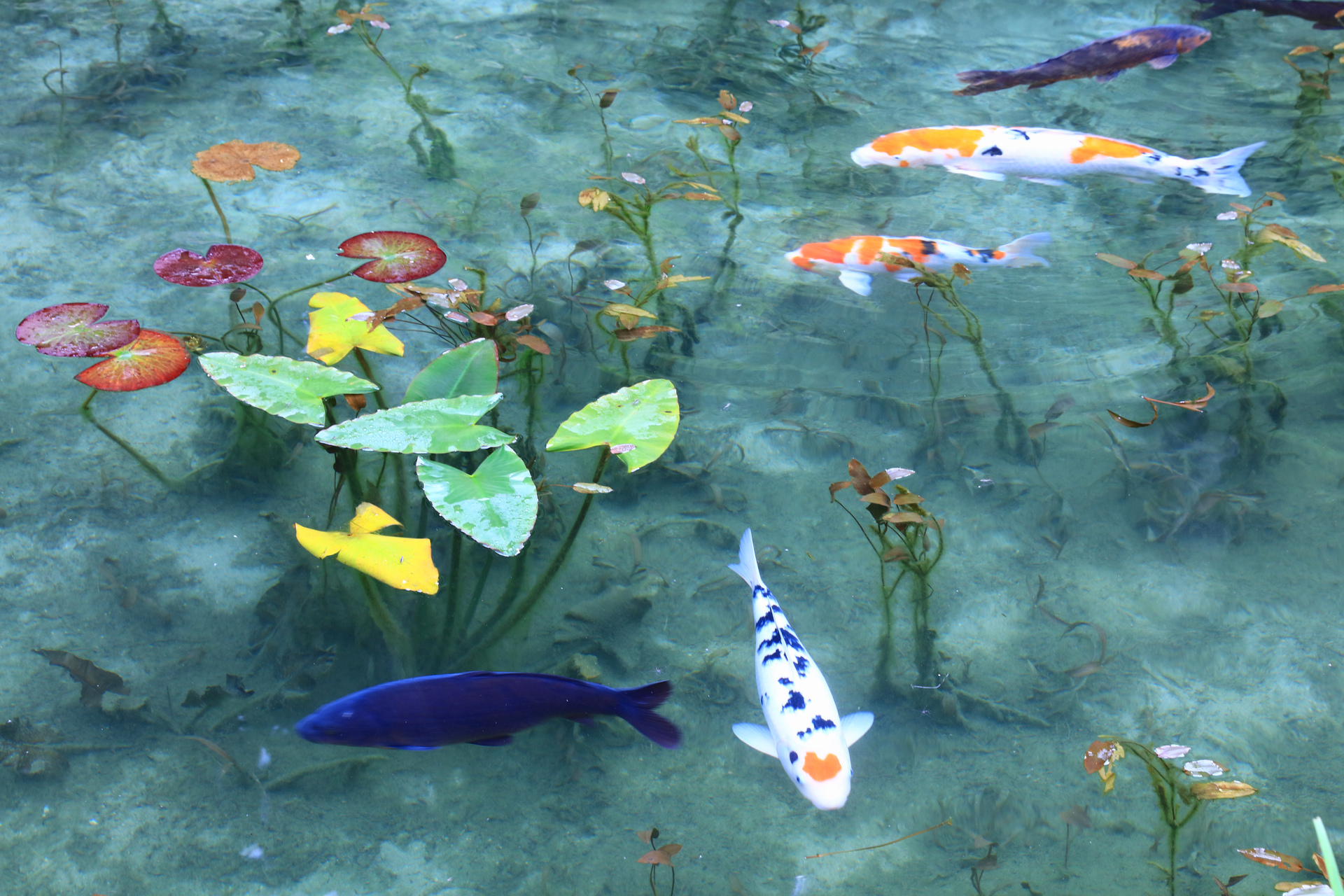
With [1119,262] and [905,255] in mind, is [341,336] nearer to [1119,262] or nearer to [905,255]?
[905,255]

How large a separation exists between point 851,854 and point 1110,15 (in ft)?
17.6

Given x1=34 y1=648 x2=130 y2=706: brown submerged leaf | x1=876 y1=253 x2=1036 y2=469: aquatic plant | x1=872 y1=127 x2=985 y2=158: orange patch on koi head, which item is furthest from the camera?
x1=872 y1=127 x2=985 y2=158: orange patch on koi head

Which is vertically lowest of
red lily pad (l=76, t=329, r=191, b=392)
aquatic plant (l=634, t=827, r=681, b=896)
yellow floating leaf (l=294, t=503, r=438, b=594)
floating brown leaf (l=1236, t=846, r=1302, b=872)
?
aquatic plant (l=634, t=827, r=681, b=896)

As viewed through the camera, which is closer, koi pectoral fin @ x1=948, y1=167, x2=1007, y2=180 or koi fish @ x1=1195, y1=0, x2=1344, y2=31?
koi pectoral fin @ x1=948, y1=167, x2=1007, y2=180

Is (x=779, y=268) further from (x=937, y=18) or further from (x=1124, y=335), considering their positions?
(x=937, y=18)

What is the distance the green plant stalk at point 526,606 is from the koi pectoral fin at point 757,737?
0.66 metres

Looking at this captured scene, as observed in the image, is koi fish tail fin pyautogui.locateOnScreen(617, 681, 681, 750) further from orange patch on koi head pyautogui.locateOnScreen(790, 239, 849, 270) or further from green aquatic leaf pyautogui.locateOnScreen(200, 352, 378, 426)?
orange patch on koi head pyautogui.locateOnScreen(790, 239, 849, 270)

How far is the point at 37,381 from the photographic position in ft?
9.75

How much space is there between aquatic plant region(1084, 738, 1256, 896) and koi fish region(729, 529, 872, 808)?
21.1 inches

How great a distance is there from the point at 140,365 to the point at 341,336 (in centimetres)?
57

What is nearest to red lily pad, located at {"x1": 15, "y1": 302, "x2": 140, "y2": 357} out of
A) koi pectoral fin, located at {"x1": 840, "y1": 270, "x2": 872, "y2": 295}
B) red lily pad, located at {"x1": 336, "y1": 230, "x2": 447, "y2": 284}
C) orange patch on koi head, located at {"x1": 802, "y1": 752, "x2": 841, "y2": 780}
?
red lily pad, located at {"x1": 336, "y1": 230, "x2": 447, "y2": 284}

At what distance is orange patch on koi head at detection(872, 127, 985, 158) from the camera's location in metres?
3.87

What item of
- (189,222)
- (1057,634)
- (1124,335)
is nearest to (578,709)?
(1057,634)

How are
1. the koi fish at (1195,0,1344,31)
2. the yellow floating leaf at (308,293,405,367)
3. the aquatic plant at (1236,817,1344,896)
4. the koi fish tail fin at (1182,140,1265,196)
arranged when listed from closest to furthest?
the aquatic plant at (1236,817,1344,896)
the yellow floating leaf at (308,293,405,367)
the koi fish tail fin at (1182,140,1265,196)
the koi fish at (1195,0,1344,31)
